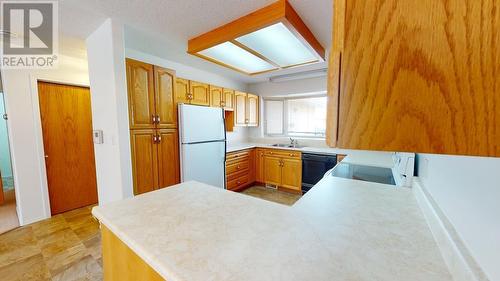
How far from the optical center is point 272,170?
3.75m

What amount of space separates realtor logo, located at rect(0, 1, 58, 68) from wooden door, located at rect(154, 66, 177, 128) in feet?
3.11

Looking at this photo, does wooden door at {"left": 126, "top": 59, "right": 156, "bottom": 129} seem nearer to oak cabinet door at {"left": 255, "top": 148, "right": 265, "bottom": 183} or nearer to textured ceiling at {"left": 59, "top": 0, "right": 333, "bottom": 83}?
textured ceiling at {"left": 59, "top": 0, "right": 333, "bottom": 83}

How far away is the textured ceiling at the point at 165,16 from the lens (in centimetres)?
154

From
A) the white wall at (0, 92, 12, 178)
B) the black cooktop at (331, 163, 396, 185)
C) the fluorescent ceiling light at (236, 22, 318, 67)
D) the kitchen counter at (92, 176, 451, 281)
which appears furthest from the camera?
the white wall at (0, 92, 12, 178)

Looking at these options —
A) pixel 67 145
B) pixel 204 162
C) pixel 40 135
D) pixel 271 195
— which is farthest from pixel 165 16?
pixel 271 195

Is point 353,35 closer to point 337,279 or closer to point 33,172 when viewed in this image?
point 337,279

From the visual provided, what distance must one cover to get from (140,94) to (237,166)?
6.46 feet

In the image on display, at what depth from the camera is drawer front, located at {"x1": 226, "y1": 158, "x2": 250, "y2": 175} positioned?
3.32 metres

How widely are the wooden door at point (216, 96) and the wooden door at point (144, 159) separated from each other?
1.22 meters

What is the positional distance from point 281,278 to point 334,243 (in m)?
0.26

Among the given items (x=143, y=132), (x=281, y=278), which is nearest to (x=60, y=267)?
(x=143, y=132)

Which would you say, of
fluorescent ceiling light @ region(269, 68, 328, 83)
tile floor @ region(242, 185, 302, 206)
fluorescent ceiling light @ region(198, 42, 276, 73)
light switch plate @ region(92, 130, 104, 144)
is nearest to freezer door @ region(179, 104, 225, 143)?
fluorescent ceiling light @ region(198, 42, 276, 73)

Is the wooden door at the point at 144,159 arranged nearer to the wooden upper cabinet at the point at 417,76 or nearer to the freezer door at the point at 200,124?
the freezer door at the point at 200,124

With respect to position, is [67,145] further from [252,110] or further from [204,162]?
[252,110]
